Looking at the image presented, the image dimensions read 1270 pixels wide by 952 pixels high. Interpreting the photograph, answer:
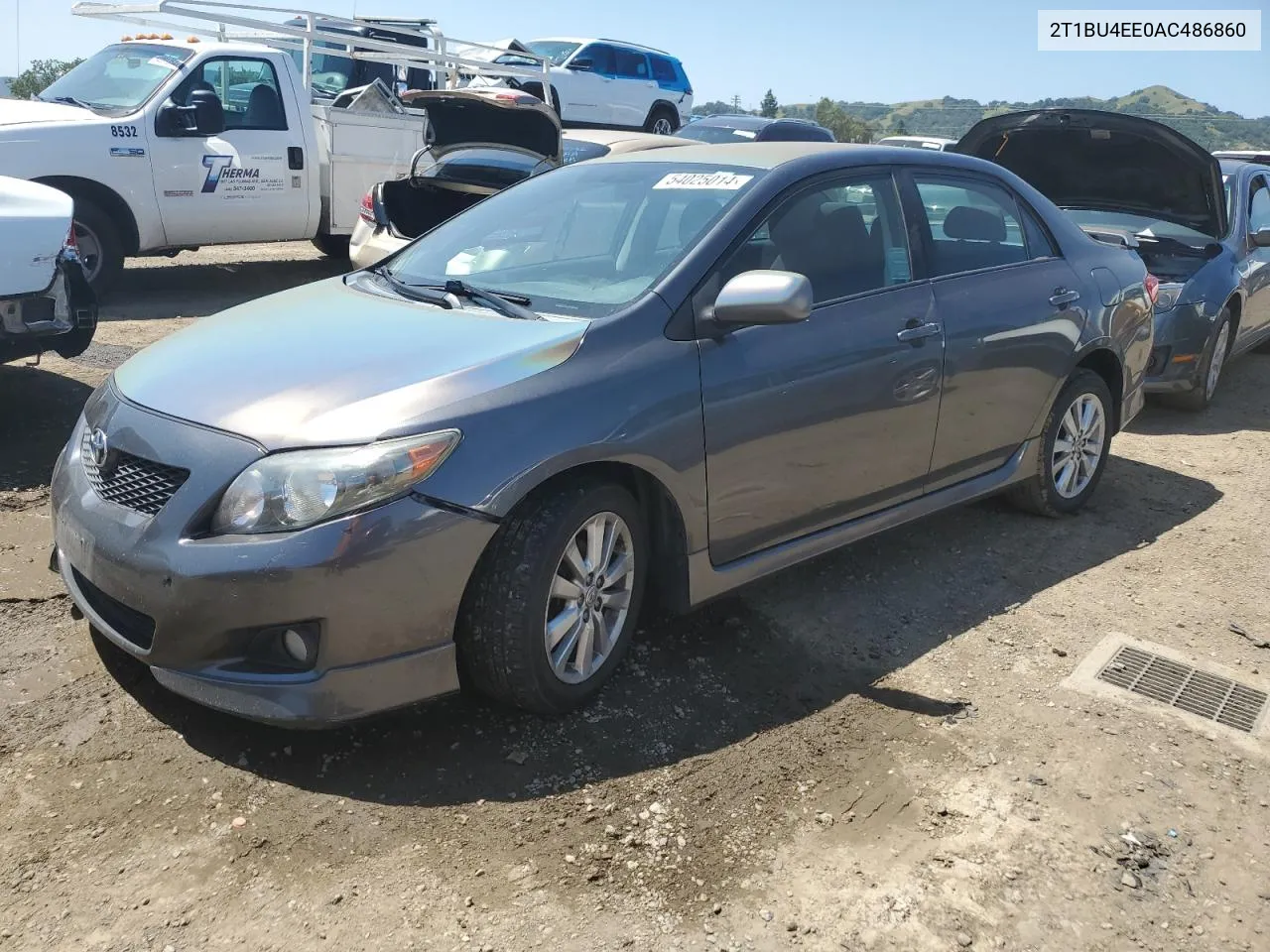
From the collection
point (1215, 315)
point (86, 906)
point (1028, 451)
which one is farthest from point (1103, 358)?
point (86, 906)

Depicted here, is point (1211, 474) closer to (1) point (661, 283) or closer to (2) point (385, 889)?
(1) point (661, 283)

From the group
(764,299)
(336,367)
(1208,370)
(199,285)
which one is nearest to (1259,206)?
(1208,370)

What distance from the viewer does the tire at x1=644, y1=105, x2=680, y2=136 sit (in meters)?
22.0

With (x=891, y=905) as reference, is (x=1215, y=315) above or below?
above

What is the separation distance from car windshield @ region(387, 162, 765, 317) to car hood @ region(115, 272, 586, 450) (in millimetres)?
294

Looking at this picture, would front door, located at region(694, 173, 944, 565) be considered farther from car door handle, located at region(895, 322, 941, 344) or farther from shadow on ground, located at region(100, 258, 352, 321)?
shadow on ground, located at region(100, 258, 352, 321)

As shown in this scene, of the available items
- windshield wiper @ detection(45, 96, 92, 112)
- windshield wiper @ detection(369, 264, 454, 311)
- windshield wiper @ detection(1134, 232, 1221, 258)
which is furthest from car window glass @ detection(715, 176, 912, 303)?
windshield wiper @ detection(45, 96, 92, 112)

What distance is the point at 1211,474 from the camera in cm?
626

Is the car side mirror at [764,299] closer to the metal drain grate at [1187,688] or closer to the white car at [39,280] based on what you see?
the metal drain grate at [1187,688]

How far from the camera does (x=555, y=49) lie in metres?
20.9

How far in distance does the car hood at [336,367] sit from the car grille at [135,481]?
0.16 meters

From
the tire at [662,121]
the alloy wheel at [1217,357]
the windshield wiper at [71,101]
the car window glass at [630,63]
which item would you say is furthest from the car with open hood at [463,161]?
the tire at [662,121]

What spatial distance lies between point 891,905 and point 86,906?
5.96ft

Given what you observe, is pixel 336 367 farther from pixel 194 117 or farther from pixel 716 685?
pixel 194 117
